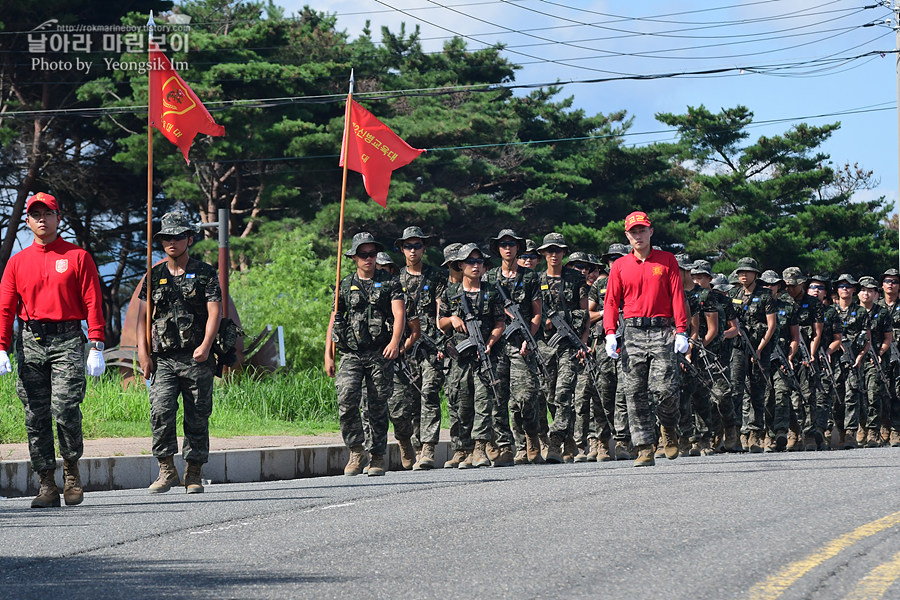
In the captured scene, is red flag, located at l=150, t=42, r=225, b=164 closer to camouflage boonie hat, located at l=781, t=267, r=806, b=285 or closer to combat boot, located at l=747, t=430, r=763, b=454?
combat boot, located at l=747, t=430, r=763, b=454

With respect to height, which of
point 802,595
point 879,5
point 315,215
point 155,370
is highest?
point 879,5

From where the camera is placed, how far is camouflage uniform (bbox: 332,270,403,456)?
11828 mm

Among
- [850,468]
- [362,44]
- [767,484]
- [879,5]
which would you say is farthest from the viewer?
[362,44]

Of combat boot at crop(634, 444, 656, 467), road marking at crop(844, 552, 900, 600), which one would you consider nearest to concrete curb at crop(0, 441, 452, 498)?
combat boot at crop(634, 444, 656, 467)

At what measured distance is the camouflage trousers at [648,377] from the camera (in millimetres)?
11508

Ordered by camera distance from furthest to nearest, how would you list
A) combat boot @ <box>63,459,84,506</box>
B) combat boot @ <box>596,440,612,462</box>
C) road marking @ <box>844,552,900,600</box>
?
combat boot @ <box>596,440,612,462</box> → combat boot @ <box>63,459,84,506</box> → road marking @ <box>844,552,900,600</box>

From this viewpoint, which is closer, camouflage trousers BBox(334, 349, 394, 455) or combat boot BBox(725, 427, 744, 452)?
camouflage trousers BBox(334, 349, 394, 455)

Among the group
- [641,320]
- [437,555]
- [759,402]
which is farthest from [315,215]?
[437,555]

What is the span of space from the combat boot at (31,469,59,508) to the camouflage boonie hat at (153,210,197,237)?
1939 mm

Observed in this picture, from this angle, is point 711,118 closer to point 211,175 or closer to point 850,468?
point 211,175

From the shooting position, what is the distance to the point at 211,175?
38938mm

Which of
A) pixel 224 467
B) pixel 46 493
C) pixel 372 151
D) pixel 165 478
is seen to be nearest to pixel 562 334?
pixel 372 151

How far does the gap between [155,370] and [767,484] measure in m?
4.65

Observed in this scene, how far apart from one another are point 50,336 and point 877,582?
5.92 meters
